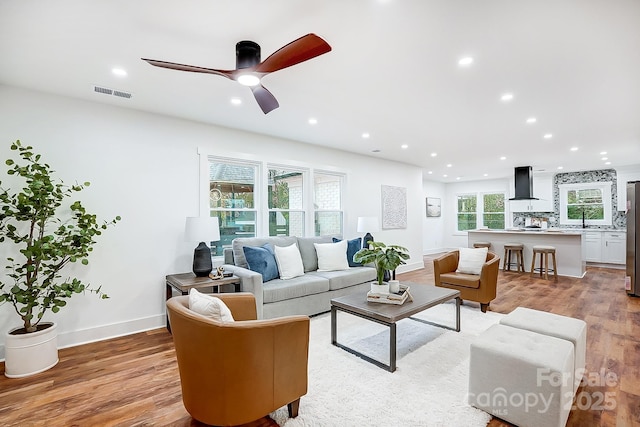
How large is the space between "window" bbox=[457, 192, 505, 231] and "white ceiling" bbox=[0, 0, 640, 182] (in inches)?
228

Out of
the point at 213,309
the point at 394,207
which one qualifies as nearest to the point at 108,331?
the point at 213,309

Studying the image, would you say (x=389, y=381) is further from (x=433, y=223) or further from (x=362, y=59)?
(x=433, y=223)

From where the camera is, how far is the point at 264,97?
2.44 m

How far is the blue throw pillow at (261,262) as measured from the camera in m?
3.70

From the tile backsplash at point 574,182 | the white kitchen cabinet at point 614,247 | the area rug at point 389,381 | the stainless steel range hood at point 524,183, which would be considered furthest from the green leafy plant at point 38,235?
the tile backsplash at point 574,182

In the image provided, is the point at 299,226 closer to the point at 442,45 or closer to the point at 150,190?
the point at 150,190

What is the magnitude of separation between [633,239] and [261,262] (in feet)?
20.3

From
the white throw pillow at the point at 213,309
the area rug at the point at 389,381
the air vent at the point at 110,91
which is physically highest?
the air vent at the point at 110,91

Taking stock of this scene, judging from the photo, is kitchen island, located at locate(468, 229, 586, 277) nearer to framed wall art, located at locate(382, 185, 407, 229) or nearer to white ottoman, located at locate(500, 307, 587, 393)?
framed wall art, located at locate(382, 185, 407, 229)

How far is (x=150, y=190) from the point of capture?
11.8ft

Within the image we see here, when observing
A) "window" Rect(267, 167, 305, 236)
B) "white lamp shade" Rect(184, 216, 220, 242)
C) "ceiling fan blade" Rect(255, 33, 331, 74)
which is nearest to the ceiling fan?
"ceiling fan blade" Rect(255, 33, 331, 74)

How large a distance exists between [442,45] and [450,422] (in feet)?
8.69

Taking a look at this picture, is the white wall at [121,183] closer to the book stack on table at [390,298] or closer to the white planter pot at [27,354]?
the white planter pot at [27,354]

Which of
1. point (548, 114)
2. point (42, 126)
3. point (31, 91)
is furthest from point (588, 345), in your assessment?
point (31, 91)
